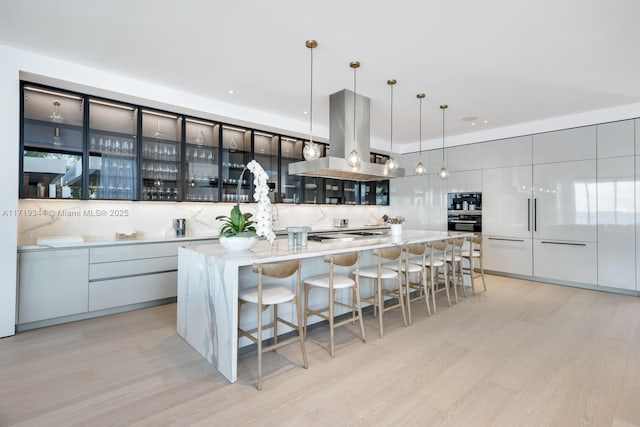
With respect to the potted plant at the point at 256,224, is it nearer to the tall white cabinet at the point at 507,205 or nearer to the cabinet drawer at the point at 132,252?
the cabinet drawer at the point at 132,252

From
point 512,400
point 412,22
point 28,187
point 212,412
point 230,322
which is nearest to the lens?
point 212,412

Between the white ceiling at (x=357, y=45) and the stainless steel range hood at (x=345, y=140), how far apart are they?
183 millimetres

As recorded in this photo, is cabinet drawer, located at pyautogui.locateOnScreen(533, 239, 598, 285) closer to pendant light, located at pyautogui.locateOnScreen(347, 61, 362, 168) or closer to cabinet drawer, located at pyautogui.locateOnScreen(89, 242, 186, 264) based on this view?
pendant light, located at pyautogui.locateOnScreen(347, 61, 362, 168)

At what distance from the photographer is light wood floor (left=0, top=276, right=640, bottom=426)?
1938 millimetres

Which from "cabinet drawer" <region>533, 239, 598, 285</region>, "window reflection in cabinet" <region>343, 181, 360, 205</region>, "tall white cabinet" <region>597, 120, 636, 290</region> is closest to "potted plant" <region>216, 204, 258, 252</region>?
"window reflection in cabinet" <region>343, 181, 360, 205</region>

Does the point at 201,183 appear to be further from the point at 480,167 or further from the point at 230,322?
the point at 480,167

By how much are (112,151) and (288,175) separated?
2.73 metres

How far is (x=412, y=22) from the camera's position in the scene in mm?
2617

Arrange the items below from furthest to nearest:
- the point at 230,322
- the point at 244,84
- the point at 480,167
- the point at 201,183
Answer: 1. the point at 480,167
2. the point at 201,183
3. the point at 244,84
4. the point at 230,322

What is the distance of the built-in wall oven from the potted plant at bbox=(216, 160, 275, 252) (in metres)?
4.92

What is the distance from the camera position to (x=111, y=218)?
4.18 meters

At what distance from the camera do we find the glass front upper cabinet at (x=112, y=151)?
12.6ft

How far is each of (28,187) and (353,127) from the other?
3.75 meters

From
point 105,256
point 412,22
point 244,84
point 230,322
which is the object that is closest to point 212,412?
point 230,322
